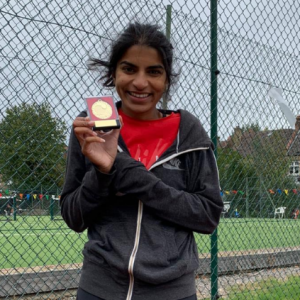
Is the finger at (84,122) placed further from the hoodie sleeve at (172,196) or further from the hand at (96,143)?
the hoodie sleeve at (172,196)

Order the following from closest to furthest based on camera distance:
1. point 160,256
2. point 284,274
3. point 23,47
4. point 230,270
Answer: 1. point 160,256
2. point 23,47
3. point 230,270
4. point 284,274

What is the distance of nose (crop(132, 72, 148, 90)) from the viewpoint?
1.61m

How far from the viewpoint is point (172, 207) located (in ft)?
4.97

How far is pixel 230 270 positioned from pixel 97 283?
4.22 meters

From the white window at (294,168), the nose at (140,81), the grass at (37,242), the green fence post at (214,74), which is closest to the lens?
the nose at (140,81)

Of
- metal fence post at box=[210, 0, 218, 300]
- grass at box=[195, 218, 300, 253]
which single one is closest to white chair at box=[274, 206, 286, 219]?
grass at box=[195, 218, 300, 253]

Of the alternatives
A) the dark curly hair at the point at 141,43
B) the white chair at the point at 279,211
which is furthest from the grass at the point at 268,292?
the dark curly hair at the point at 141,43

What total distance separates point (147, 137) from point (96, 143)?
263 millimetres

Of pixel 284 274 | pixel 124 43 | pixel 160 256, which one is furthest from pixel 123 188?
pixel 284 274

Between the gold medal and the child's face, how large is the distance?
0.74ft

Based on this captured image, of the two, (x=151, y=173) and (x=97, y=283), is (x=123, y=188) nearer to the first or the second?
(x=151, y=173)

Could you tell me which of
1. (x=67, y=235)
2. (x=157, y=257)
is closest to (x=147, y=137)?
(x=157, y=257)

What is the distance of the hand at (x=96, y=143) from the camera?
1389 millimetres

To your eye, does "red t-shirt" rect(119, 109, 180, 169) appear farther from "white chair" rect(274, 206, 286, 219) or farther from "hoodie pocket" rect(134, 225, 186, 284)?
"white chair" rect(274, 206, 286, 219)
